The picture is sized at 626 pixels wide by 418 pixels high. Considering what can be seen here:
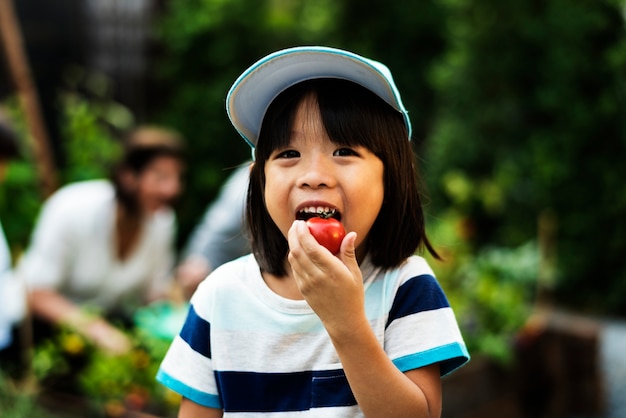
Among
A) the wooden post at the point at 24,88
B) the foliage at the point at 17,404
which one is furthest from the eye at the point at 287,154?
the wooden post at the point at 24,88

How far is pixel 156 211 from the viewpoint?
3.55 m

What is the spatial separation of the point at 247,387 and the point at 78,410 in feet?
5.79

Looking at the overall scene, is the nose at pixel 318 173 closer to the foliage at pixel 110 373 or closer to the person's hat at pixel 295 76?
the person's hat at pixel 295 76

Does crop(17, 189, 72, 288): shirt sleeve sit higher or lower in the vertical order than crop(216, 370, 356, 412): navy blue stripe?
higher

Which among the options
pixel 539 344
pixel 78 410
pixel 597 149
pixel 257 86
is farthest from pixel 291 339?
pixel 597 149

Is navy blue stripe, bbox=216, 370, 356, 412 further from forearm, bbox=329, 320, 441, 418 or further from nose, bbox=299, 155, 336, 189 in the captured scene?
nose, bbox=299, 155, 336, 189

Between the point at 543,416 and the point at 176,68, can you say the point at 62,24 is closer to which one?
the point at 176,68

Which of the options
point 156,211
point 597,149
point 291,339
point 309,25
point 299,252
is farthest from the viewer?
point 309,25

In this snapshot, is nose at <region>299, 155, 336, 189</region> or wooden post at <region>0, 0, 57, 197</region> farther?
wooden post at <region>0, 0, 57, 197</region>

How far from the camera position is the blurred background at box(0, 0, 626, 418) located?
12.7 ft

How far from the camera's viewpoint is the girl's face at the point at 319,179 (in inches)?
45.9

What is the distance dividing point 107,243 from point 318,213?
244 cm

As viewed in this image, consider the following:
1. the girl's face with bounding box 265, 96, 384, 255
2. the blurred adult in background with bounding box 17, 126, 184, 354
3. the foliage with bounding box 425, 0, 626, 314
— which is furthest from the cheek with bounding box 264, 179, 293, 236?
the foliage with bounding box 425, 0, 626, 314

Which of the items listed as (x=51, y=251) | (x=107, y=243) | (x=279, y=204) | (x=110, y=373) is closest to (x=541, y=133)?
(x=107, y=243)
